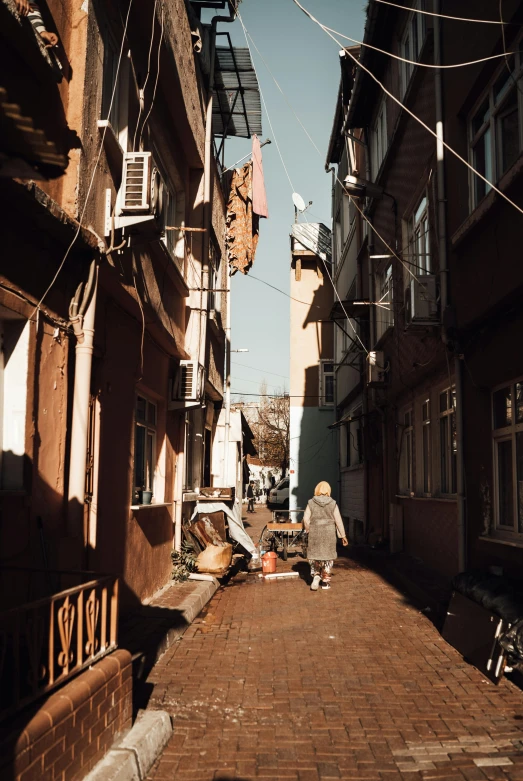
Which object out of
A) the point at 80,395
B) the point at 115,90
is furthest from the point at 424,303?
the point at 80,395

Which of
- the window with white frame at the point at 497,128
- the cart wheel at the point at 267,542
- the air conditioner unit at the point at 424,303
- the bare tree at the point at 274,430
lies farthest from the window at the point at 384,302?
the bare tree at the point at 274,430

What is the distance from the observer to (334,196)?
26516 mm

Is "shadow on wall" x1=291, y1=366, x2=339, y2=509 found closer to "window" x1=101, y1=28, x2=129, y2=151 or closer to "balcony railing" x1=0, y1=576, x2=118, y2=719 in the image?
"window" x1=101, y1=28, x2=129, y2=151

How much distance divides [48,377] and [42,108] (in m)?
2.06

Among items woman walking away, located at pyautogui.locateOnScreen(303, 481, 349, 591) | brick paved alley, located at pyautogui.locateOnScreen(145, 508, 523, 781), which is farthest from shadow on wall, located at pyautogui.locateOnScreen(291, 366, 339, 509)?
brick paved alley, located at pyautogui.locateOnScreen(145, 508, 523, 781)

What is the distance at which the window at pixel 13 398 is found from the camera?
5.19 metres

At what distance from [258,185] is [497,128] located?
9.33 metres

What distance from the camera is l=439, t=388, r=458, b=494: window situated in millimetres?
10820

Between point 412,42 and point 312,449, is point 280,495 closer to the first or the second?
point 312,449

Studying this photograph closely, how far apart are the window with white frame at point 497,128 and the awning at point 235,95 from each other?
7434 millimetres

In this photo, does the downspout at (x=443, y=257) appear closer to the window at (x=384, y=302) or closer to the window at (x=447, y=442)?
the window at (x=447, y=442)

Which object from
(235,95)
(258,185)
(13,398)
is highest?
(235,95)

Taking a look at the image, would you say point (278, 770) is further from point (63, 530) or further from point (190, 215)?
point (190, 215)

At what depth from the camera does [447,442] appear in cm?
1130
